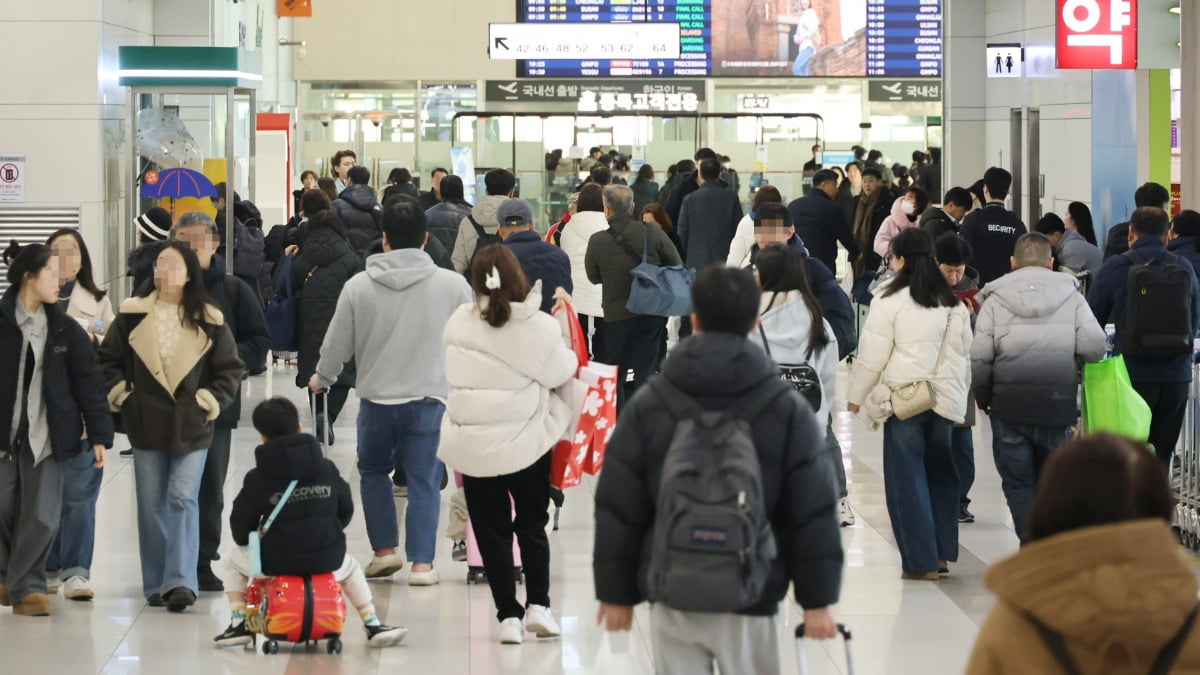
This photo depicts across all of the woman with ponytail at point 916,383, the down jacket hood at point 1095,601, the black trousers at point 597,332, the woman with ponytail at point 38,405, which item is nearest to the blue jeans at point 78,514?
the woman with ponytail at point 38,405

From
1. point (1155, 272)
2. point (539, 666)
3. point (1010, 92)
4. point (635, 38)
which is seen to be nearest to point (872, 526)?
point (1155, 272)

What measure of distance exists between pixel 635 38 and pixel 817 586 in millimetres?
19808

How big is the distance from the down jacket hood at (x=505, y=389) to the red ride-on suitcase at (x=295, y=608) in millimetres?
669

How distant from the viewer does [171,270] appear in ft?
21.8

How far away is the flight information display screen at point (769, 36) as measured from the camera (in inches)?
931

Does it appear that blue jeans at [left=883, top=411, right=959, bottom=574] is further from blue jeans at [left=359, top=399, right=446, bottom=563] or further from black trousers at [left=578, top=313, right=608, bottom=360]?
black trousers at [left=578, top=313, right=608, bottom=360]

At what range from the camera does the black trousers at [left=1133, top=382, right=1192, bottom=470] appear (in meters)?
8.11

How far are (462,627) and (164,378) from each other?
1514 mm

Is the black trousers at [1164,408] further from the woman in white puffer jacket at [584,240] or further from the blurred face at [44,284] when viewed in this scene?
the blurred face at [44,284]

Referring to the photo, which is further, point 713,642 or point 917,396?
point 917,396

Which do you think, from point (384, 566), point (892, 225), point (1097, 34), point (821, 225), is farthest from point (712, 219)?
point (384, 566)

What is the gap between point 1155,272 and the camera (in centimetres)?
797

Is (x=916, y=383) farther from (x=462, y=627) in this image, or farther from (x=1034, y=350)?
(x=462, y=627)

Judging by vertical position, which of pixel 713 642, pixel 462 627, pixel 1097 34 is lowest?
pixel 462 627
